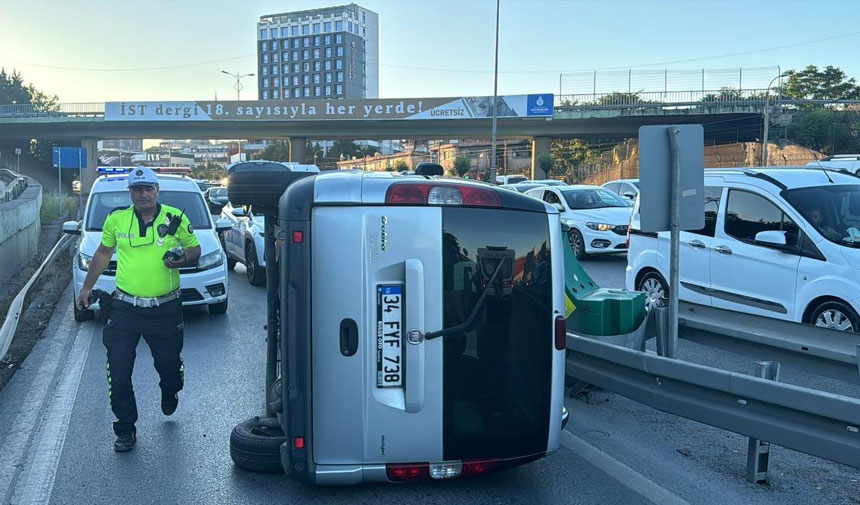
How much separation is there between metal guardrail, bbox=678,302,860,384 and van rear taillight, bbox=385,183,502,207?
276 cm

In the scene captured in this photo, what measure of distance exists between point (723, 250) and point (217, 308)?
6529 millimetres

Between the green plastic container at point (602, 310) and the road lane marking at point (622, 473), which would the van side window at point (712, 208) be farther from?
the road lane marking at point (622, 473)

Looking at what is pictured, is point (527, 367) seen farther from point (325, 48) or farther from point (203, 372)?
point (325, 48)

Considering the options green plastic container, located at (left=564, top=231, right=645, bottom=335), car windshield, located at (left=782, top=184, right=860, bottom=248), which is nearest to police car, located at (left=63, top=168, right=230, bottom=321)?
green plastic container, located at (left=564, top=231, right=645, bottom=335)

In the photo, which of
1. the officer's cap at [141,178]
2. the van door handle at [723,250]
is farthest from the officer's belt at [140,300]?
the van door handle at [723,250]

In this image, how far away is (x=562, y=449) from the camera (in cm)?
543

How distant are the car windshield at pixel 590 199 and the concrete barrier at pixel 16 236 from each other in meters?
11.0

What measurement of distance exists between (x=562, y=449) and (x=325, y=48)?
6790 inches

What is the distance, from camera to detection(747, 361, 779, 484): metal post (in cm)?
471

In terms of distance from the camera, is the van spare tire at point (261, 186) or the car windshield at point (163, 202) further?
the car windshield at point (163, 202)

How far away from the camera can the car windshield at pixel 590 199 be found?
17.5m

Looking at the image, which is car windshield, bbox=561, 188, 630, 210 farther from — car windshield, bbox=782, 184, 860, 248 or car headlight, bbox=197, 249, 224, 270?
car headlight, bbox=197, 249, 224, 270

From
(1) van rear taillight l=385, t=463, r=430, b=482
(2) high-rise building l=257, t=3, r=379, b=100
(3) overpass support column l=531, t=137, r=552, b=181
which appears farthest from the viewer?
(2) high-rise building l=257, t=3, r=379, b=100

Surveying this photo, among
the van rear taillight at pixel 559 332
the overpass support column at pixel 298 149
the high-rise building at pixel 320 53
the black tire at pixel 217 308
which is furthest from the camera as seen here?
the high-rise building at pixel 320 53
